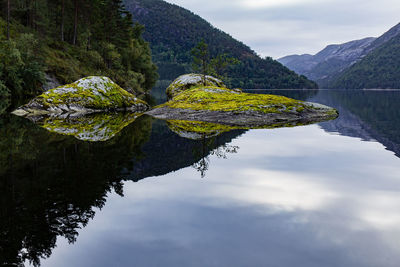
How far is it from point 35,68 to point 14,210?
3727 cm

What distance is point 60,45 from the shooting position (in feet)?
167

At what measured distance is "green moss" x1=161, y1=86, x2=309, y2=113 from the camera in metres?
23.9

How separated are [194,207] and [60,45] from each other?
2089 inches

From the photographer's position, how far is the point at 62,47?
50844 mm

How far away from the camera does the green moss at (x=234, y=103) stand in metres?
23.9

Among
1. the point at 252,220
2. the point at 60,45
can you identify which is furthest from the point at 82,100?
the point at 60,45

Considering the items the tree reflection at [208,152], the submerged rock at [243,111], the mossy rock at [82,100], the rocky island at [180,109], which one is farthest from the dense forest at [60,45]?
the tree reflection at [208,152]

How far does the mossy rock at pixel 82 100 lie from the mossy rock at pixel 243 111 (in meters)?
5.37

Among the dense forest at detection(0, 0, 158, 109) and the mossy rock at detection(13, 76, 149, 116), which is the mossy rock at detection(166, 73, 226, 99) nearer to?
the mossy rock at detection(13, 76, 149, 116)

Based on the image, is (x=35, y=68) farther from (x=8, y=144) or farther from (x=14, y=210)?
(x=14, y=210)

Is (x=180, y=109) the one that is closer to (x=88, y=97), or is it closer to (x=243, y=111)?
(x=243, y=111)

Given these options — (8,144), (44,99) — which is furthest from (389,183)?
(44,99)

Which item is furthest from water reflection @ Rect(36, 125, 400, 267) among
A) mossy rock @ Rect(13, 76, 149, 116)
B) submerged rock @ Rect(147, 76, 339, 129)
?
mossy rock @ Rect(13, 76, 149, 116)

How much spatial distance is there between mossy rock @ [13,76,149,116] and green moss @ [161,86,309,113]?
570cm
